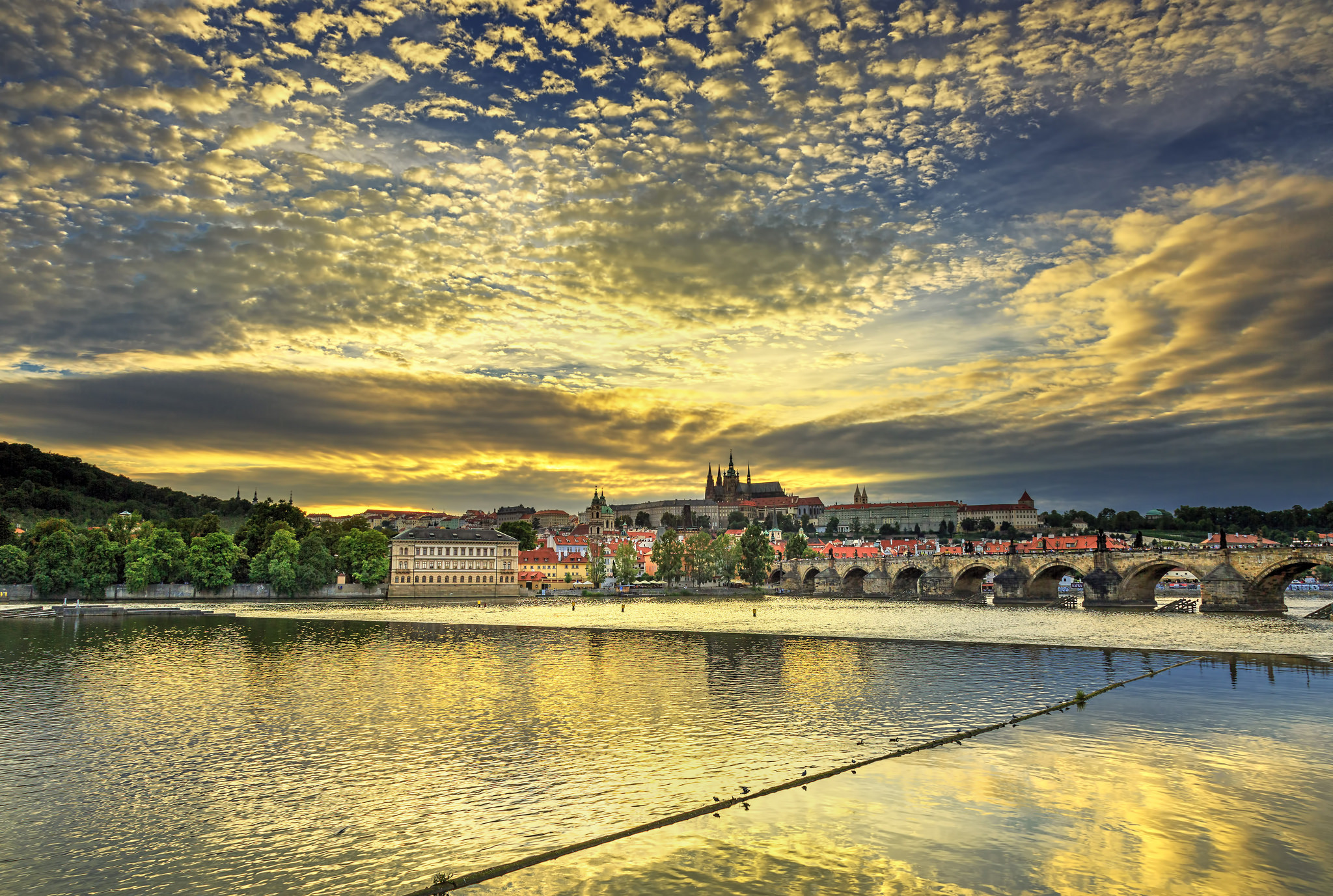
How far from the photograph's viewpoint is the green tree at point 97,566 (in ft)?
293

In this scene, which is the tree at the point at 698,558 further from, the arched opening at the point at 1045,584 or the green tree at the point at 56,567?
the green tree at the point at 56,567

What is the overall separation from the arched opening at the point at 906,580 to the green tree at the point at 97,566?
99.3 meters

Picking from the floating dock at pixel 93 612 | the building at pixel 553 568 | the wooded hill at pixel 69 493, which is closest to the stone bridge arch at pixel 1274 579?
the building at pixel 553 568

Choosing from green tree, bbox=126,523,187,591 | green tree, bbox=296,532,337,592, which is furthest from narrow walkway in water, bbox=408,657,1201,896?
green tree, bbox=126,523,187,591

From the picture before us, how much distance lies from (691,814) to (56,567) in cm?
10154

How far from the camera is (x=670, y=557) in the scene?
123062mm

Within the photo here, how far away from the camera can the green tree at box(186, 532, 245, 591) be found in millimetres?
94938

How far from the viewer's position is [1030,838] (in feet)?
40.6

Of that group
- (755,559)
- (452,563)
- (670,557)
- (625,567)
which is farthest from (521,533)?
(755,559)

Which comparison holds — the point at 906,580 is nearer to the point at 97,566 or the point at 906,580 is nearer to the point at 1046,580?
the point at 1046,580

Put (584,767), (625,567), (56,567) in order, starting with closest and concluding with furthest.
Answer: (584,767)
(56,567)
(625,567)

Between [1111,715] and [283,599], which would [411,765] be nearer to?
[1111,715]

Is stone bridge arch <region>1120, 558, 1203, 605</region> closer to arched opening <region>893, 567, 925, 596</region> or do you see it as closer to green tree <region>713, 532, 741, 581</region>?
arched opening <region>893, 567, 925, 596</region>

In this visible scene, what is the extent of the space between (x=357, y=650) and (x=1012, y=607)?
66.2 meters
